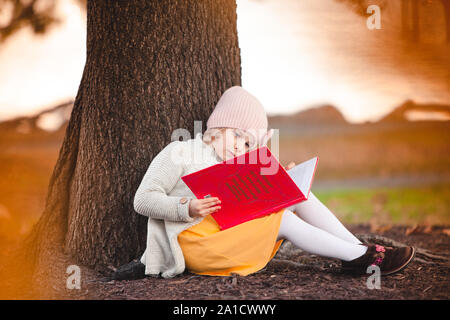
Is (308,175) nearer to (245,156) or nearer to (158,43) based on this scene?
(245,156)

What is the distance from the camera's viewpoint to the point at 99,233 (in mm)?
2793

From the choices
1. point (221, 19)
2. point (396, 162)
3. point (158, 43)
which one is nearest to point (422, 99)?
point (396, 162)

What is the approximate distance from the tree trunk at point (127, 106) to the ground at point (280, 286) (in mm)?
291

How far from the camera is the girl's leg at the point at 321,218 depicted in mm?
2604

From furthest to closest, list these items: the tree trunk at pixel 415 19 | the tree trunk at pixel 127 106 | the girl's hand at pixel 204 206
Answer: the tree trunk at pixel 415 19 < the tree trunk at pixel 127 106 < the girl's hand at pixel 204 206

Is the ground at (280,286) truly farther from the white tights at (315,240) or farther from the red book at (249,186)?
the red book at (249,186)

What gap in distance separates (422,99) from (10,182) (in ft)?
14.7

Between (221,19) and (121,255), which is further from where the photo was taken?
(221,19)

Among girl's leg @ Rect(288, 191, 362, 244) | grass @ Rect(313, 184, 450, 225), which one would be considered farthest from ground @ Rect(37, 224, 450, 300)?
grass @ Rect(313, 184, 450, 225)

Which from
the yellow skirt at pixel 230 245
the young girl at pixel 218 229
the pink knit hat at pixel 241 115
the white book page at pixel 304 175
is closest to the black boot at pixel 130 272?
the young girl at pixel 218 229

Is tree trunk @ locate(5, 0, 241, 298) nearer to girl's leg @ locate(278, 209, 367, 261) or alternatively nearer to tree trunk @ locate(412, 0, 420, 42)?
girl's leg @ locate(278, 209, 367, 261)

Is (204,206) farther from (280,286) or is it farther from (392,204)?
(392,204)

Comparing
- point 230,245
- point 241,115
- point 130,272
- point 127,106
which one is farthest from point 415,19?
point 130,272

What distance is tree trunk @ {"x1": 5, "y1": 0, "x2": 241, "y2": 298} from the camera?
2779mm
